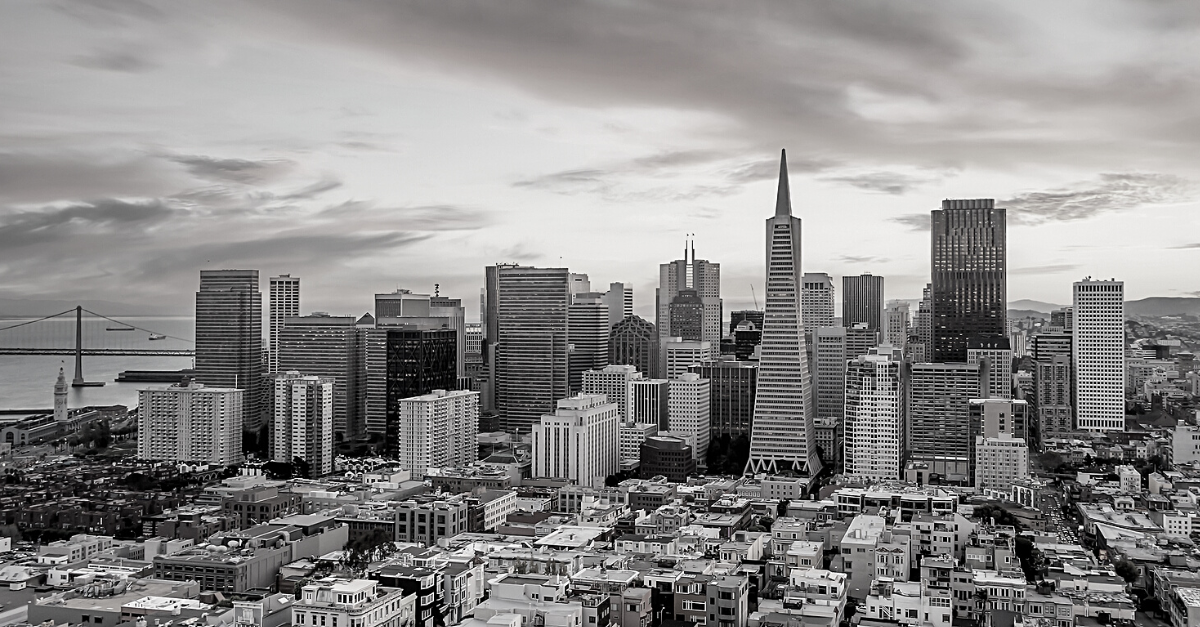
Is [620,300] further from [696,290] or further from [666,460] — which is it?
[666,460]

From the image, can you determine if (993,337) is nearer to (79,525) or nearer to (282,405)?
(282,405)

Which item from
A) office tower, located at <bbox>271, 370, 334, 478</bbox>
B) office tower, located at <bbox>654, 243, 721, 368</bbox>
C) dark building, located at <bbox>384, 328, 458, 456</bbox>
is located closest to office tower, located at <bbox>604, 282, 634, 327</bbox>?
office tower, located at <bbox>654, 243, 721, 368</bbox>

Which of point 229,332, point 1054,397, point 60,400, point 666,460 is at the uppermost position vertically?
point 229,332

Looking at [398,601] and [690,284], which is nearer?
[398,601]

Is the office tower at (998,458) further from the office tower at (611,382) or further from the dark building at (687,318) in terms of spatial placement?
the dark building at (687,318)

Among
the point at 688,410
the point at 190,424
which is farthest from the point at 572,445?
the point at 190,424

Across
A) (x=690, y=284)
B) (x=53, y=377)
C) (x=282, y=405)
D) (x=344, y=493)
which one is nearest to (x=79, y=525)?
(x=344, y=493)
